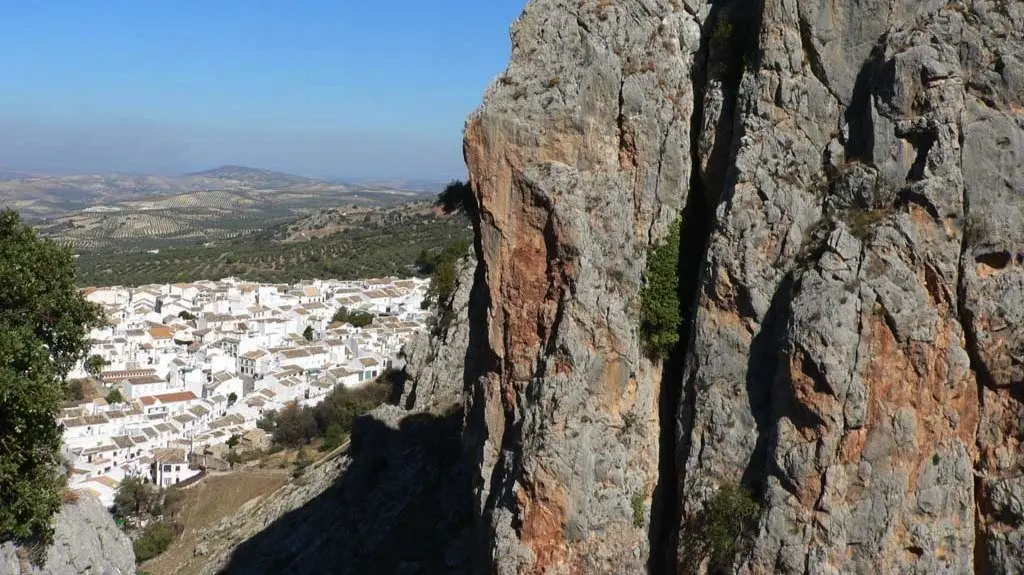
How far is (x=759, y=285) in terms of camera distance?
526 inches

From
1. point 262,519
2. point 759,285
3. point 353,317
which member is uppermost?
point 759,285

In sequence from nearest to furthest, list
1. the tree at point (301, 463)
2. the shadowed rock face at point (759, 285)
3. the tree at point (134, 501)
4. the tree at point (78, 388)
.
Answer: the shadowed rock face at point (759, 285), the tree at point (301, 463), the tree at point (134, 501), the tree at point (78, 388)

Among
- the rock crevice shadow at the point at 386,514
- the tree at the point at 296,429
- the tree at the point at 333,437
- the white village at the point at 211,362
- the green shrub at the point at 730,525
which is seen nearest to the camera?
the green shrub at the point at 730,525

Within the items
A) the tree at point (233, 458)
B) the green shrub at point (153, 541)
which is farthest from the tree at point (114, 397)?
the green shrub at point (153, 541)

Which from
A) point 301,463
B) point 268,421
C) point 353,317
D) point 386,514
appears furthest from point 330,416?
point 353,317

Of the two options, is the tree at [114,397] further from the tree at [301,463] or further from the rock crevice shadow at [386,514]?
the rock crevice shadow at [386,514]

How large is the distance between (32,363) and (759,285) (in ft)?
46.6

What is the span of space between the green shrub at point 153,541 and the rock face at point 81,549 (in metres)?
15.7

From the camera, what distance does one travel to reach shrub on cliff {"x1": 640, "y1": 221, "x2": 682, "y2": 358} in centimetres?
1452

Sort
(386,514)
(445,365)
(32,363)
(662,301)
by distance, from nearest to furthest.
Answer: (662,301) → (32,363) → (386,514) → (445,365)

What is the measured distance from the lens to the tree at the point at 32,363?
1582cm

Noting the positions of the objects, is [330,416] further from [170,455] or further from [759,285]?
[759,285]

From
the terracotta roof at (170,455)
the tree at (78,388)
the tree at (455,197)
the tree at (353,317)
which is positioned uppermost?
the tree at (455,197)

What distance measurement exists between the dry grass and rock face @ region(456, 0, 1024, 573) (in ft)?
77.1
